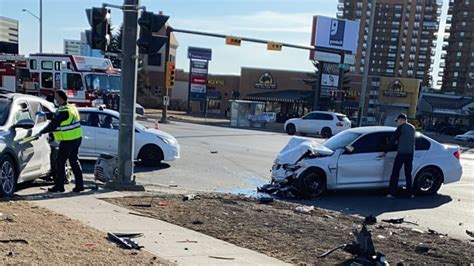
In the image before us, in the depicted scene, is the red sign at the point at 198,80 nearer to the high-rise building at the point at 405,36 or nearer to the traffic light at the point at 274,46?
the traffic light at the point at 274,46

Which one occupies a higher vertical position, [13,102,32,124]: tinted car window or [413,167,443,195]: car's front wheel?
[13,102,32,124]: tinted car window

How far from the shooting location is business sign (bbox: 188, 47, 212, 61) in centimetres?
6257

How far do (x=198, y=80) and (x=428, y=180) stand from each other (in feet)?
169

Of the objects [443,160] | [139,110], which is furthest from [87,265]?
[139,110]

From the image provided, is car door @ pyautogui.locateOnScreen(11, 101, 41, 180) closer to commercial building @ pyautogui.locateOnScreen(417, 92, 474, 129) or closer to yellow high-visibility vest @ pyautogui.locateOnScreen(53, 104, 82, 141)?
yellow high-visibility vest @ pyautogui.locateOnScreen(53, 104, 82, 141)

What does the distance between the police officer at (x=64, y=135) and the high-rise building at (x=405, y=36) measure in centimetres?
12768

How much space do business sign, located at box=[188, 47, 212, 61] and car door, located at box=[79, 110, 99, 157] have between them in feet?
163

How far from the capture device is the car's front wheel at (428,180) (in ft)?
38.3

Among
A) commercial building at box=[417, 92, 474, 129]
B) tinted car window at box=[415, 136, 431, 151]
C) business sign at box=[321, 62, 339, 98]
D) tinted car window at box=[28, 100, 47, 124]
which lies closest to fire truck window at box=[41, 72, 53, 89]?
tinted car window at box=[28, 100, 47, 124]

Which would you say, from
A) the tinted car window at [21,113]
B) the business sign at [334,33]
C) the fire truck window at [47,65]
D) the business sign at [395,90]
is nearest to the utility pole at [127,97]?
the tinted car window at [21,113]

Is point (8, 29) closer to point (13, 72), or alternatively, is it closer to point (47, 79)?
point (13, 72)

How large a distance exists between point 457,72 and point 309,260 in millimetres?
139209

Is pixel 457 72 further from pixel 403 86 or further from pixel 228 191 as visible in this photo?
pixel 228 191

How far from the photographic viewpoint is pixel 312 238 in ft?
22.3
